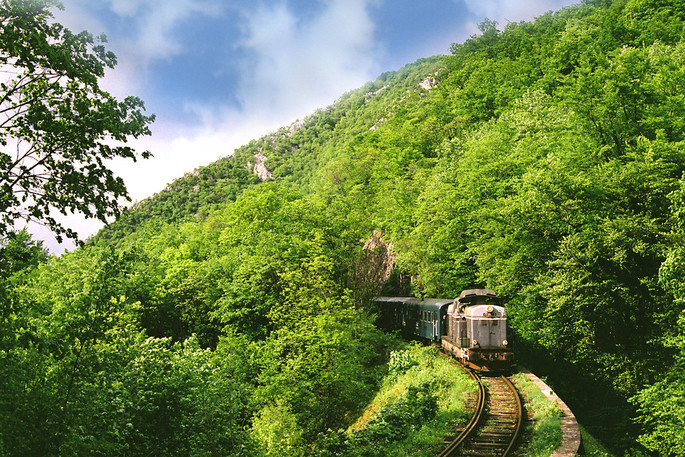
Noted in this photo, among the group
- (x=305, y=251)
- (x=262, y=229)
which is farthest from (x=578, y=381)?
(x=262, y=229)

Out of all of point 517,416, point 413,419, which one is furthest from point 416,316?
point 517,416

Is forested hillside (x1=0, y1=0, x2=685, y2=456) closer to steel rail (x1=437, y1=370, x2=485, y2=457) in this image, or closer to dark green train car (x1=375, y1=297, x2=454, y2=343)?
dark green train car (x1=375, y1=297, x2=454, y2=343)

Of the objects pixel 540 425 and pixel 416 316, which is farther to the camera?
pixel 416 316

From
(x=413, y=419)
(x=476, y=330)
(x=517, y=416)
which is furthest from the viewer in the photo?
(x=476, y=330)

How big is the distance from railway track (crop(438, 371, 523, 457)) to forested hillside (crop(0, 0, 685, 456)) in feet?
9.91

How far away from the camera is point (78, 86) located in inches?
290

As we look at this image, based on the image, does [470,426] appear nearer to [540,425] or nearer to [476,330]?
[540,425]

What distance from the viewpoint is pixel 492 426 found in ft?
42.1

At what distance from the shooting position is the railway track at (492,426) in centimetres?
1140

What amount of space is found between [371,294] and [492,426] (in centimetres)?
1825

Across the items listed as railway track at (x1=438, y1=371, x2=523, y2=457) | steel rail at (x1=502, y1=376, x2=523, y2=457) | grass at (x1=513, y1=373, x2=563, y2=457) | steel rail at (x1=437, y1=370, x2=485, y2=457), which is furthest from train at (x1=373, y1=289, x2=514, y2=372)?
grass at (x1=513, y1=373, x2=563, y2=457)

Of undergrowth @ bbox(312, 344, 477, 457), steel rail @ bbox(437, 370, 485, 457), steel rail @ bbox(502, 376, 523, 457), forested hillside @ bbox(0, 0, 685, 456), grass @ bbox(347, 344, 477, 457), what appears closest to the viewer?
forested hillside @ bbox(0, 0, 685, 456)

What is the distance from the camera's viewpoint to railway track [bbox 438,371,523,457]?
11398mm

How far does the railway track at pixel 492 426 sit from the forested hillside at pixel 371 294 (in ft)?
9.91
